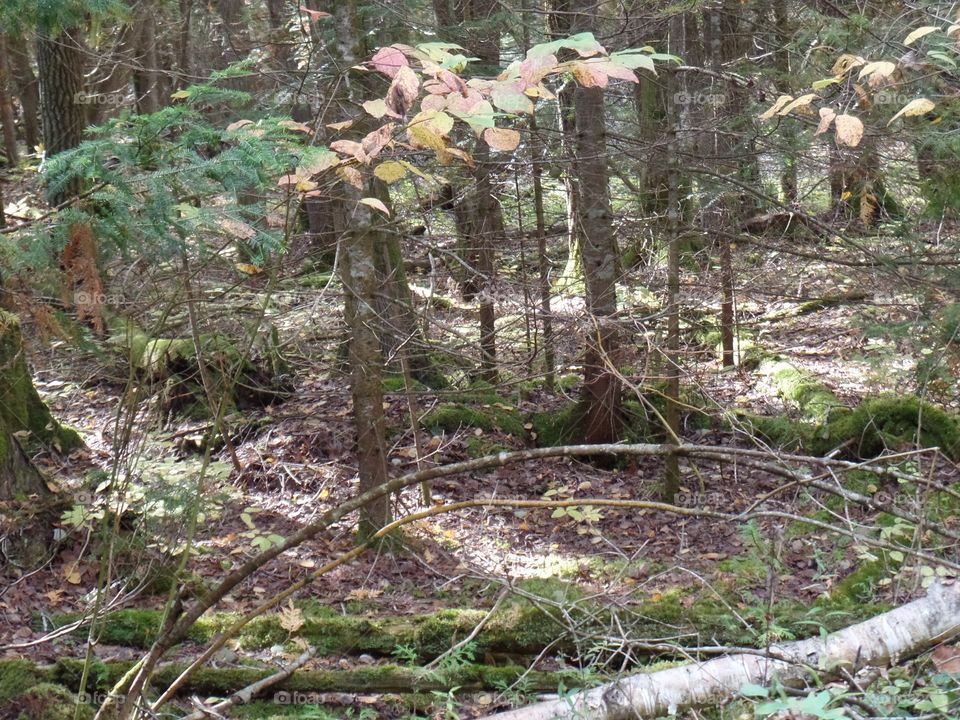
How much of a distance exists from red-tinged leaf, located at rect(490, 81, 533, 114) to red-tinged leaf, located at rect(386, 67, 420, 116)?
0.88 feet

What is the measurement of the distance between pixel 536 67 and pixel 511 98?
0.39 feet

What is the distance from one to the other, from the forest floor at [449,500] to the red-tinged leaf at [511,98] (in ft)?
6.41

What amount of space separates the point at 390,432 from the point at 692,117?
464 centimetres

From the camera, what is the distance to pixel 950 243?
7.88 metres

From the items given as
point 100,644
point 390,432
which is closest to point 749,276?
point 390,432

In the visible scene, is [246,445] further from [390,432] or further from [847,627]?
[847,627]

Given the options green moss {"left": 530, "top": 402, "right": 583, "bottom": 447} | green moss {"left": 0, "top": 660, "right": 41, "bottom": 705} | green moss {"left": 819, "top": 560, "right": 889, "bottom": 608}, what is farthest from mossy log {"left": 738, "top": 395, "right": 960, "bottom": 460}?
green moss {"left": 0, "top": 660, "right": 41, "bottom": 705}

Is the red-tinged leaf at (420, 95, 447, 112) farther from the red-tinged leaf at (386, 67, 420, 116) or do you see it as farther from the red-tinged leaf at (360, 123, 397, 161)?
the red-tinged leaf at (360, 123, 397, 161)

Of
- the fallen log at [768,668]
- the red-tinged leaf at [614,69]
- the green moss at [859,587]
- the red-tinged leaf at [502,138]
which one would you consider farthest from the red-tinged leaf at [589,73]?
the green moss at [859,587]

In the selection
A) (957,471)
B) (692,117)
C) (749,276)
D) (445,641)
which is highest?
(692,117)

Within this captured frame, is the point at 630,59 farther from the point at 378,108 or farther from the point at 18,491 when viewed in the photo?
the point at 18,491

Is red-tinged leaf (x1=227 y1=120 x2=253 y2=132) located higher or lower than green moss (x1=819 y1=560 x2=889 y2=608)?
higher

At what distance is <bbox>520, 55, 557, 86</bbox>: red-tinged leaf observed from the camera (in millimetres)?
2527

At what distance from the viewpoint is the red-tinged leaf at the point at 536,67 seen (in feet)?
8.29
